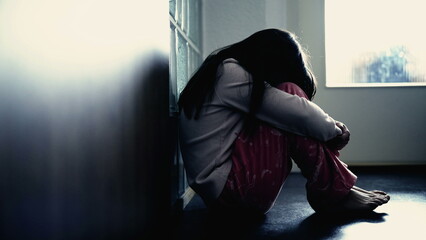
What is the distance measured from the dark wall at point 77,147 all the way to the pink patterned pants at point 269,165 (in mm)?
309

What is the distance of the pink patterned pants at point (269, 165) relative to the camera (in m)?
1.33

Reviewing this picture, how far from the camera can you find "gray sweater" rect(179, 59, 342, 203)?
4.25 feet

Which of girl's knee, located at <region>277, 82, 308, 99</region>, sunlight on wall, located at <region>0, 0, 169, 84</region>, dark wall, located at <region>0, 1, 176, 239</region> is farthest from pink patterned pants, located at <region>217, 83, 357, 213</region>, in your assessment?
sunlight on wall, located at <region>0, 0, 169, 84</region>

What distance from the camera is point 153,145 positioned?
3.77ft

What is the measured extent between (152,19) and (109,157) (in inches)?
18.6

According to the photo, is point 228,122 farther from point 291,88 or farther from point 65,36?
point 65,36

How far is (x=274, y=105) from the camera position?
51.1 inches

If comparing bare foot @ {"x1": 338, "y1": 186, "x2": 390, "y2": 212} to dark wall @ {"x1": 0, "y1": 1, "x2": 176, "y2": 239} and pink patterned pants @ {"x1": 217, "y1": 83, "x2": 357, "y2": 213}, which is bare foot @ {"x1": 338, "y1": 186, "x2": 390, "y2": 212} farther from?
dark wall @ {"x1": 0, "y1": 1, "x2": 176, "y2": 239}

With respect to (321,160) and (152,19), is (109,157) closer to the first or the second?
(152,19)

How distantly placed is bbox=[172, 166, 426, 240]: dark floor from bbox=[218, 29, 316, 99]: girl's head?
0.45 m

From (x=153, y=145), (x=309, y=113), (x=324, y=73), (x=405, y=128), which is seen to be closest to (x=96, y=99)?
(x=153, y=145)

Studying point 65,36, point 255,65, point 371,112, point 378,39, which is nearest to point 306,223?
point 255,65

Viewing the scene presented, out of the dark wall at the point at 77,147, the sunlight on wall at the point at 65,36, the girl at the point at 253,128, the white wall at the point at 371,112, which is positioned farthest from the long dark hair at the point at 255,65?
the white wall at the point at 371,112

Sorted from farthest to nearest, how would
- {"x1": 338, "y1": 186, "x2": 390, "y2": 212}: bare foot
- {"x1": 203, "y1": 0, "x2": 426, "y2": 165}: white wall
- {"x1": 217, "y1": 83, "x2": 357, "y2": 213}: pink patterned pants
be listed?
{"x1": 203, "y1": 0, "x2": 426, "y2": 165}: white wall, {"x1": 338, "y1": 186, "x2": 390, "y2": 212}: bare foot, {"x1": 217, "y1": 83, "x2": 357, "y2": 213}: pink patterned pants
